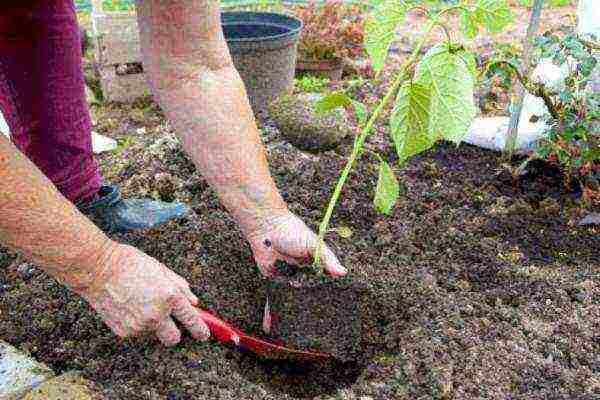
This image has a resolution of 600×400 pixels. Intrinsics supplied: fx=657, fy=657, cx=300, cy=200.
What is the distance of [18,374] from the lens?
1.68 metres

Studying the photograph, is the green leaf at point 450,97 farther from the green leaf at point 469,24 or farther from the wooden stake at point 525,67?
the wooden stake at point 525,67

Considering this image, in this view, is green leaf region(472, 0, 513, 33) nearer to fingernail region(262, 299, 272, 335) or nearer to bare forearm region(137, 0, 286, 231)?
bare forearm region(137, 0, 286, 231)

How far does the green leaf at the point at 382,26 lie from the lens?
5.10ft

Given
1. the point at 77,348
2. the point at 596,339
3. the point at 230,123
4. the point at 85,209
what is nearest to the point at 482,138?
the point at 596,339

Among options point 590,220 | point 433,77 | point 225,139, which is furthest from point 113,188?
point 590,220

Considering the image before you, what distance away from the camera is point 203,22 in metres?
1.65

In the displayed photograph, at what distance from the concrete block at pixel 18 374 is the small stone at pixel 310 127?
160 cm

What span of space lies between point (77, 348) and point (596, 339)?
1.40 metres

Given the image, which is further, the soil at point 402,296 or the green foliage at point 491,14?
the soil at point 402,296

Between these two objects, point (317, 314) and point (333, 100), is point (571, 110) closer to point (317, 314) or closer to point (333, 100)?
point (333, 100)

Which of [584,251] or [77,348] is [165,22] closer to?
[77,348]

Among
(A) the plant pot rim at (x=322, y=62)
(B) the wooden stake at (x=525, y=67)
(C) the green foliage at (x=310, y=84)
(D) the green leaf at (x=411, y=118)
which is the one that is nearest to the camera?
(D) the green leaf at (x=411, y=118)

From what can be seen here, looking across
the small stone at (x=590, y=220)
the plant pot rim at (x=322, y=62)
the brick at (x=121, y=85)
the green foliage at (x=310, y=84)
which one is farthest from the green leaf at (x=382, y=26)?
the plant pot rim at (x=322, y=62)

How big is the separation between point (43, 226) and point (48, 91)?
1.00m
